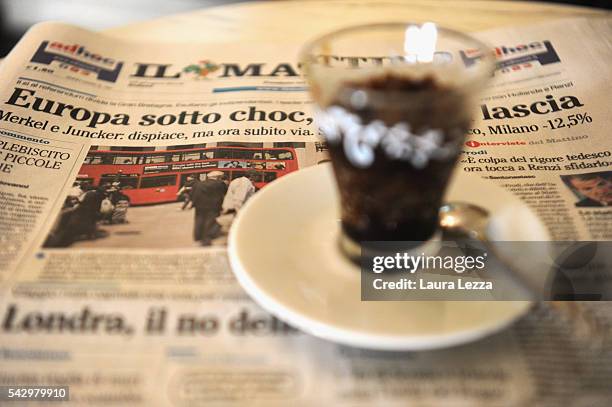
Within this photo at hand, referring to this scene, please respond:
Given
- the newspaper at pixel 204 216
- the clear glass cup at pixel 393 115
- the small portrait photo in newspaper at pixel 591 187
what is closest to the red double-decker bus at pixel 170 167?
the newspaper at pixel 204 216

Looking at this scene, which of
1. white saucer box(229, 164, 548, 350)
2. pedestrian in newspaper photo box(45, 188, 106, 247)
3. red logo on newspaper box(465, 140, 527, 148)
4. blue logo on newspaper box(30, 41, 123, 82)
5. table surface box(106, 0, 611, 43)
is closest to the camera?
white saucer box(229, 164, 548, 350)

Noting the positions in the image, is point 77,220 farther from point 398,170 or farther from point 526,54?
point 526,54

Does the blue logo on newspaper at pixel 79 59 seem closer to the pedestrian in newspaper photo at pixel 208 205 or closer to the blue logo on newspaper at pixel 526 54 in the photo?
the pedestrian in newspaper photo at pixel 208 205

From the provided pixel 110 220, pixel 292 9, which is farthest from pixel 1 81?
pixel 292 9

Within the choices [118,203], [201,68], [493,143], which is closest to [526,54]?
[493,143]

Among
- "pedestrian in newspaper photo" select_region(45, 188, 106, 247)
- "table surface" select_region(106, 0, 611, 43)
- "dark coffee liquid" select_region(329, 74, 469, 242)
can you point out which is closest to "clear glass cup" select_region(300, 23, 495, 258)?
"dark coffee liquid" select_region(329, 74, 469, 242)

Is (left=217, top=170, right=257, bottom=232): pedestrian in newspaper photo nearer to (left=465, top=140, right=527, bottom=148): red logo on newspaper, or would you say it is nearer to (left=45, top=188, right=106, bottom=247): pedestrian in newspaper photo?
(left=45, top=188, right=106, bottom=247): pedestrian in newspaper photo
